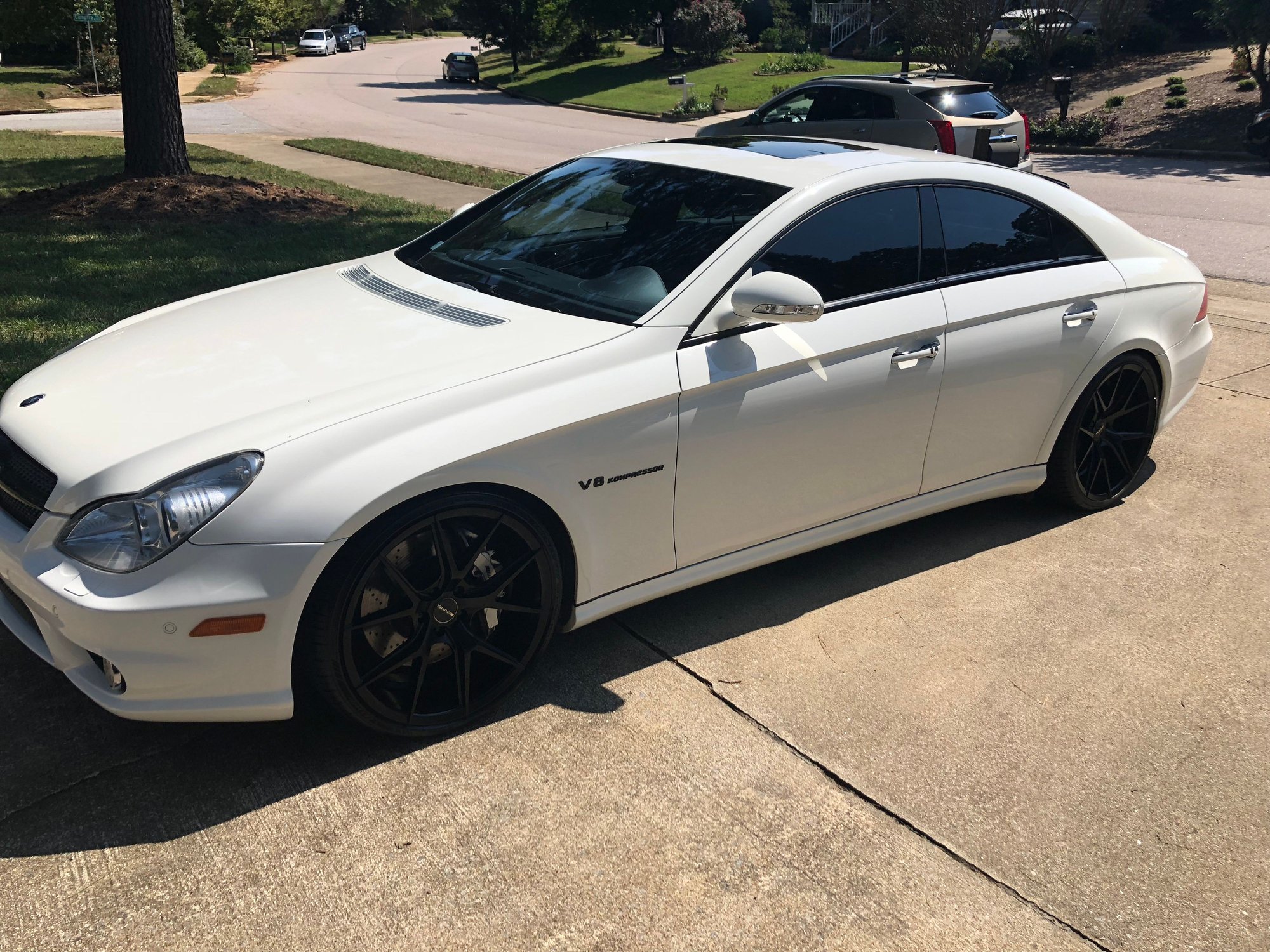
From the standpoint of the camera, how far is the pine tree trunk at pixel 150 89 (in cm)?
1037

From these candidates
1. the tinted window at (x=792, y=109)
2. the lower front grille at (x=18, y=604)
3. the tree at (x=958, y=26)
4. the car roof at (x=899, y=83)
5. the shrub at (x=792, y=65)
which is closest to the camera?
the lower front grille at (x=18, y=604)

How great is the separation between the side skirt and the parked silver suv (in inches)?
339

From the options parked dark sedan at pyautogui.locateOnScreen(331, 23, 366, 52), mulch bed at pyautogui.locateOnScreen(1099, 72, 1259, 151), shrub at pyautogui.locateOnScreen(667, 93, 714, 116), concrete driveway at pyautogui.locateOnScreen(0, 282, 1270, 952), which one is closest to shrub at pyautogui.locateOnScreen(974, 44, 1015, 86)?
mulch bed at pyautogui.locateOnScreen(1099, 72, 1259, 151)

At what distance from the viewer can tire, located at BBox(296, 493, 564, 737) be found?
9.64 ft

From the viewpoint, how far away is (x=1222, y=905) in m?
2.73

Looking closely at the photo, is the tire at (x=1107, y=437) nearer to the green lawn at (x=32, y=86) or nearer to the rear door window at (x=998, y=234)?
the rear door window at (x=998, y=234)

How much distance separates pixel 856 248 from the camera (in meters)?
4.00

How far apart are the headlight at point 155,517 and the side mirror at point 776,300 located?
152 cm

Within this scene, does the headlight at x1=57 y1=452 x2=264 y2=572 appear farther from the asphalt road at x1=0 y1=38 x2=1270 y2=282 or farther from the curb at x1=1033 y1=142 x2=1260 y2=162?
the curb at x1=1033 y1=142 x2=1260 y2=162

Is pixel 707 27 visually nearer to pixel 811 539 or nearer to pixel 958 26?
pixel 958 26

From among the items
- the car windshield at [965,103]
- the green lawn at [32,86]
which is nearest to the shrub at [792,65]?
the green lawn at [32,86]

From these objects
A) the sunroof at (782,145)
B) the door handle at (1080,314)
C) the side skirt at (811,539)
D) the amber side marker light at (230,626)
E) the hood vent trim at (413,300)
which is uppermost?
the sunroof at (782,145)

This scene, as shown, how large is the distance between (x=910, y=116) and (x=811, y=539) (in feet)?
34.8

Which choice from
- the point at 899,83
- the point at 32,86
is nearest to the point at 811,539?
the point at 899,83
